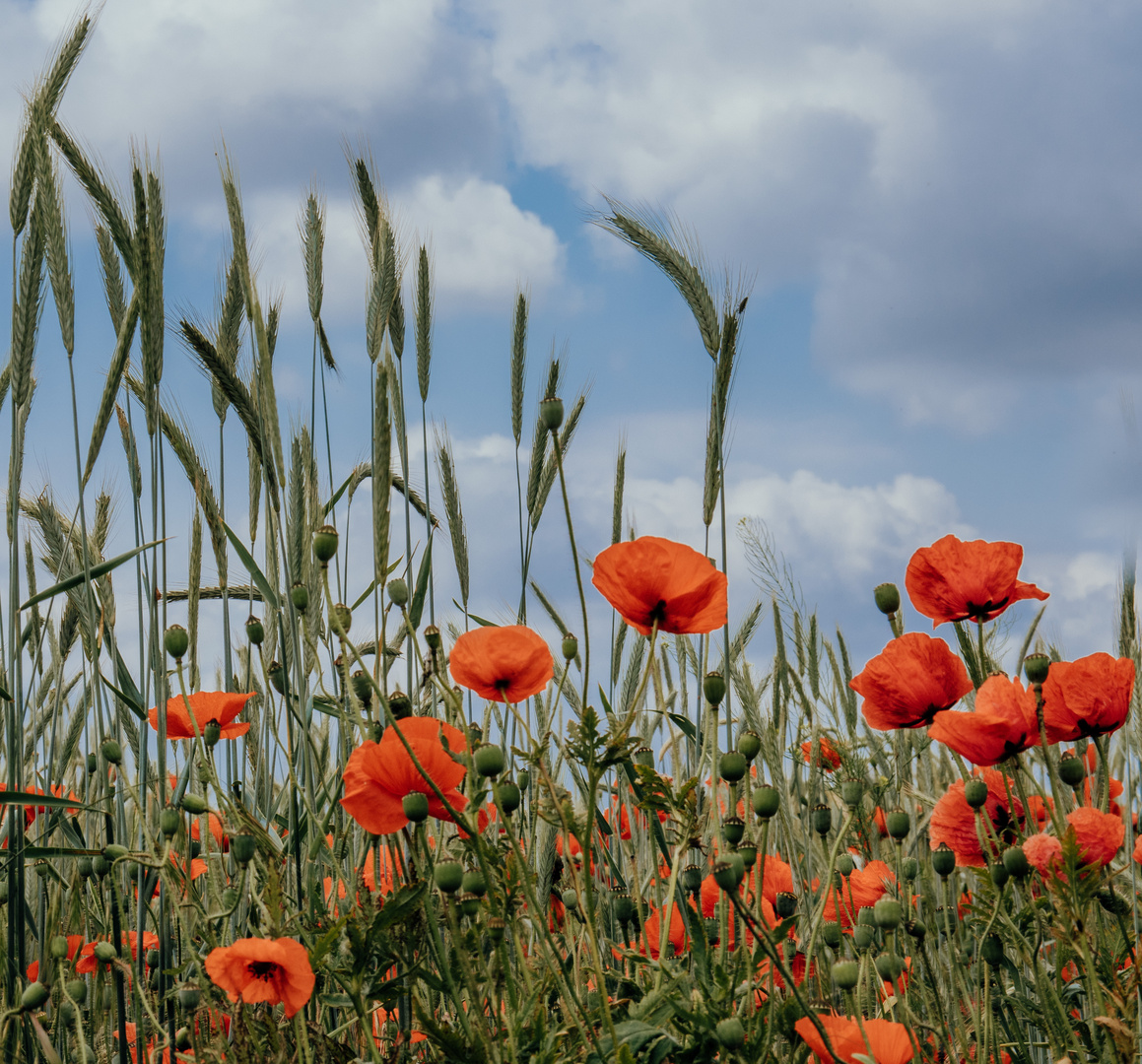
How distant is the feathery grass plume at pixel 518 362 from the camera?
6.01 ft

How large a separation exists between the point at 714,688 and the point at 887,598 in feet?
1.25

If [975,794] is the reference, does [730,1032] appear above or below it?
below

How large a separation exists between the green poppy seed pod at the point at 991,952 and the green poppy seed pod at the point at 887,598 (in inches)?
16.7

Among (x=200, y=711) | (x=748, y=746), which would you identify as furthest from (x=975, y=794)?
(x=200, y=711)

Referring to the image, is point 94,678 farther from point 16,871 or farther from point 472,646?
point 472,646

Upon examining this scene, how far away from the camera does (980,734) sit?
1141 mm

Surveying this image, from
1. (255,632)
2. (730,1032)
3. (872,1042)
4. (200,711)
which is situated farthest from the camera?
(255,632)

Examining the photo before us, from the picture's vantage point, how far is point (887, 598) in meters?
1.42

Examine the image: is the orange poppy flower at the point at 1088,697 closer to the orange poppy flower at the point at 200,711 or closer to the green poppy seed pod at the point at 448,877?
the green poppy seed pod at the point at 448,877

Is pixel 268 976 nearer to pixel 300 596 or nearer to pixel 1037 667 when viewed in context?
pixel 300 596

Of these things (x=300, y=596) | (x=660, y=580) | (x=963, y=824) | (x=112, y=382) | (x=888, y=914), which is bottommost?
(x=888, y=914)

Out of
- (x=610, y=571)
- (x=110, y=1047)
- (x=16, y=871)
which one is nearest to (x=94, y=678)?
(x=16, y=871)

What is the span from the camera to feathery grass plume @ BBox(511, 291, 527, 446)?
72.2 inches

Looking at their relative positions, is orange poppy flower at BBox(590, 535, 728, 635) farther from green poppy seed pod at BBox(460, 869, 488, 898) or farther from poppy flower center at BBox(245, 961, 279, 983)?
poppy flower center at BBox(245, 961, 279, 983)
